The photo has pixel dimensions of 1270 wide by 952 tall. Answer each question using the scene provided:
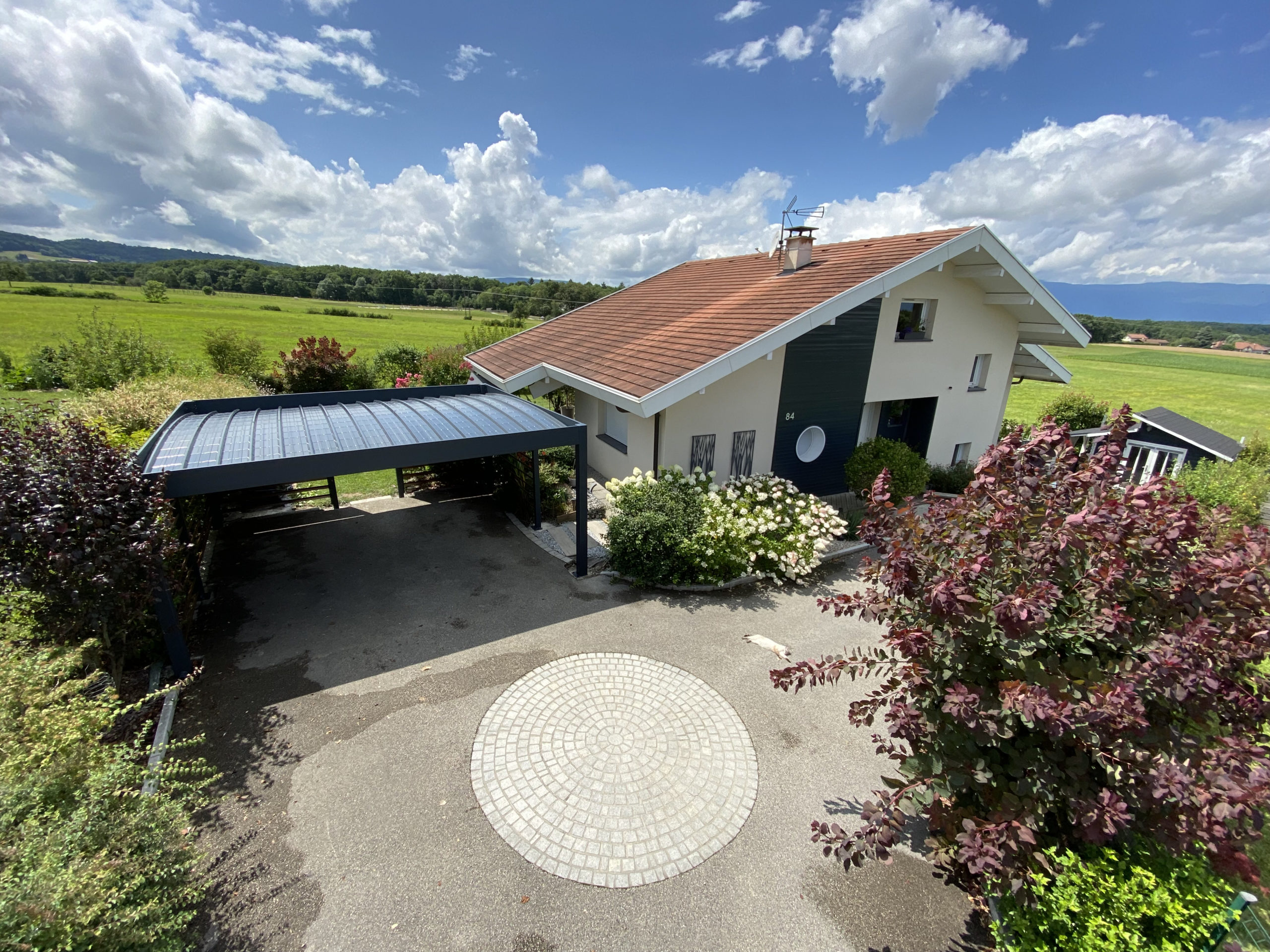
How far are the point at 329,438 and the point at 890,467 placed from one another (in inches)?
410

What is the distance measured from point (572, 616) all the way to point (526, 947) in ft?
13.3

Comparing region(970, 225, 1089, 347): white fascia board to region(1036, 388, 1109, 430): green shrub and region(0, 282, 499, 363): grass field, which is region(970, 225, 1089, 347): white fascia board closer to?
region(1036, 388, 1109, 430): green shrub

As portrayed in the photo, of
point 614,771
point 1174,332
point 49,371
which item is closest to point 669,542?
point 614,771

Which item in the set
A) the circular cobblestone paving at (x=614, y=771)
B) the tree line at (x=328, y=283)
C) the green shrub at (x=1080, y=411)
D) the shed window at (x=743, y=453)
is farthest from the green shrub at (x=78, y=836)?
the tree line at (x=328, y=283)

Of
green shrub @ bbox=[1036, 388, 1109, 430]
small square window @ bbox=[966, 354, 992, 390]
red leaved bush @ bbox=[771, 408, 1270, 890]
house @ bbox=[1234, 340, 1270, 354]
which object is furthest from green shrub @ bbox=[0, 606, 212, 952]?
house @ bbox=[1234, 340, 1270, 354]

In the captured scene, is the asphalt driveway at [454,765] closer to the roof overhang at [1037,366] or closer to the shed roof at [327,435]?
the shed roof at [327,435]

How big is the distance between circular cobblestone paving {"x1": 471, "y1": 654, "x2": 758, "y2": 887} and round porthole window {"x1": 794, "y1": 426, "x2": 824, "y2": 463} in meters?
6.51

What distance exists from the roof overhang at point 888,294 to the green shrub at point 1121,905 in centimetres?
653

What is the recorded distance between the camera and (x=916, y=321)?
469 inches

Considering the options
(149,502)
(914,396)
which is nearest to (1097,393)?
(914,396)

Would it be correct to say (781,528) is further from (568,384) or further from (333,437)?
(333,437)

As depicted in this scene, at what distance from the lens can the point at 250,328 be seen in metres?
47.2

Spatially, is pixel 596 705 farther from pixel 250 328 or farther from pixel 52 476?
pixel 250 328

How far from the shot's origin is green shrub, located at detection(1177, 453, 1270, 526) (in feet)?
34.2
